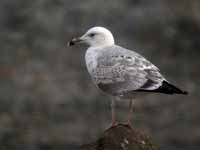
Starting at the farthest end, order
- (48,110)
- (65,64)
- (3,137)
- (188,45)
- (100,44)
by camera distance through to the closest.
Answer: (188,45) < (65,64) < (48,110) < (3,137) < (100,44)

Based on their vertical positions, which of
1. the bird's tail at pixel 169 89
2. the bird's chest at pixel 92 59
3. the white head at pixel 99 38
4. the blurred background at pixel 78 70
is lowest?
the blurred background at pixel 78 70

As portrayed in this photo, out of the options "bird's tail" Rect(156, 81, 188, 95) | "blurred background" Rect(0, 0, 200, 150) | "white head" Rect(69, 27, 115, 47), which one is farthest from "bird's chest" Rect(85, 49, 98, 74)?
"blurred background" Rect(0, 0, 200, 150)

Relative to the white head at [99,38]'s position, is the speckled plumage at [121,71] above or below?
below

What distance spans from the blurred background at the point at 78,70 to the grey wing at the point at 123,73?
7412 millimetres

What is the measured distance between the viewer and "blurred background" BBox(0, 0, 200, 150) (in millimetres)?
18438

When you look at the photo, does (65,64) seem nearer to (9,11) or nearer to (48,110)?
(48,110)

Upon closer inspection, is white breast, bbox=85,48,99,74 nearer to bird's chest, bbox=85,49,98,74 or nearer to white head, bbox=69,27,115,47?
bird's chest, bbox=85,49,98,74

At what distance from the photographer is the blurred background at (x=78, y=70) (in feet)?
60.5

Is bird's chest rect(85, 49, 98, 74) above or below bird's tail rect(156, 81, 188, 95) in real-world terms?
above

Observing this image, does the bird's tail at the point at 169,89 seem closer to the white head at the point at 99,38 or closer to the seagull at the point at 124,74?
the seagull at the point at 124,74

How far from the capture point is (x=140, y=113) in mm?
18938

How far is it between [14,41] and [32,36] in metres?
0.63

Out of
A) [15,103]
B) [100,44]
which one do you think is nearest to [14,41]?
[15,103]

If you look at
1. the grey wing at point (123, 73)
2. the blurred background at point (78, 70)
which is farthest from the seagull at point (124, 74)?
the blurred background at point (78, 70)
